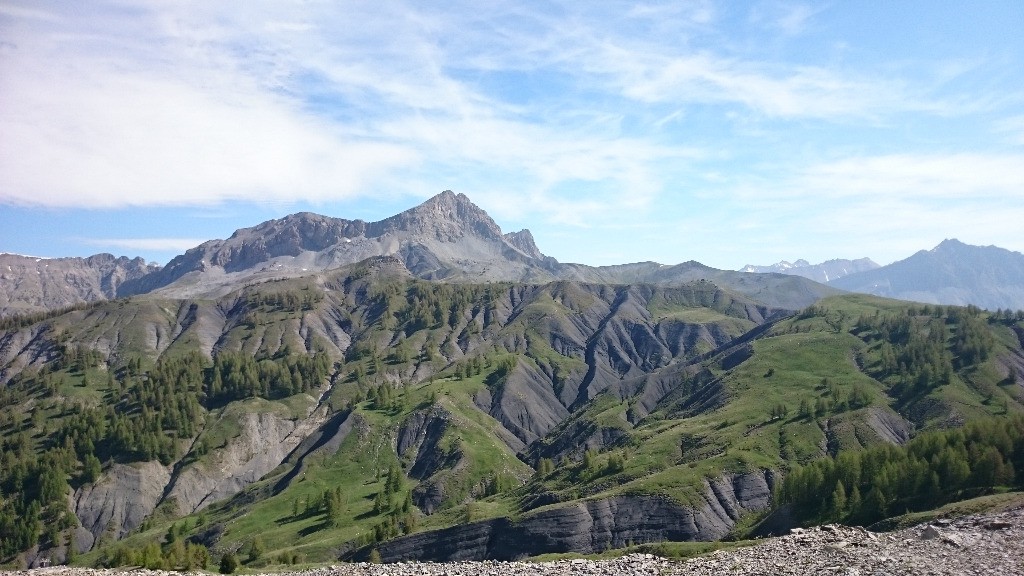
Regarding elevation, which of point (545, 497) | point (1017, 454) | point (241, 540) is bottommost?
point (241, 540)

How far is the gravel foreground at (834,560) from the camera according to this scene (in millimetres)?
49438

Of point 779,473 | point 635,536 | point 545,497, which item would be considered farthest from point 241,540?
point 779,473

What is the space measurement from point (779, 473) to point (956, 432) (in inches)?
2124

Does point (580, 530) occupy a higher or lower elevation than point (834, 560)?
lower

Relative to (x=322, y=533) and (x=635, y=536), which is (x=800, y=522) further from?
(x=322, y=533)

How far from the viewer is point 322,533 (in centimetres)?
18400

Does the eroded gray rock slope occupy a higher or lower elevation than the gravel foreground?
lower

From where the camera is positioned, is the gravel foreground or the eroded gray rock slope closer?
the gravel foreground

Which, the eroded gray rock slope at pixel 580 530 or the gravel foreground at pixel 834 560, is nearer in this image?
the gravel foreground at pixel 834 560

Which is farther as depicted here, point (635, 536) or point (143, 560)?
point (635, 536)

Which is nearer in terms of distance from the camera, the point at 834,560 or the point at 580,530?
the point at 834,560

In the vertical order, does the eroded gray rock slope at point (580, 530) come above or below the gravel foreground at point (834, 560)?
below

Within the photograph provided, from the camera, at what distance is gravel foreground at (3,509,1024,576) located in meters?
49.4

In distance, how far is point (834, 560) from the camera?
51.9 m
